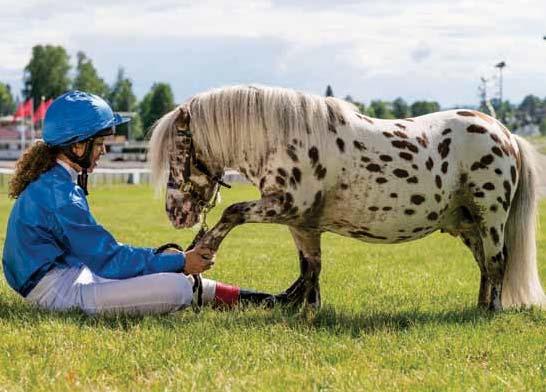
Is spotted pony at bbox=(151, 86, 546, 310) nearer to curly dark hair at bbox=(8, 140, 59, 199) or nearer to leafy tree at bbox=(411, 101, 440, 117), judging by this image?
curly dark hair at bbox=(8, 140, 59, 199)

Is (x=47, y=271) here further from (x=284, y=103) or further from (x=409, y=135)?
(x=409, y=135)

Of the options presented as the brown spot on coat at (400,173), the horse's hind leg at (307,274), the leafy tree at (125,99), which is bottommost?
the leafy tree at (125,99)

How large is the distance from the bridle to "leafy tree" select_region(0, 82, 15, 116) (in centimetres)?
17118

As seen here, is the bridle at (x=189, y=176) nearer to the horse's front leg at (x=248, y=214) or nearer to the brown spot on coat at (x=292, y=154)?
the horse's front leg at (x=248, y=214)

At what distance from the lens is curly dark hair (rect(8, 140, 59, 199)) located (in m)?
6.43

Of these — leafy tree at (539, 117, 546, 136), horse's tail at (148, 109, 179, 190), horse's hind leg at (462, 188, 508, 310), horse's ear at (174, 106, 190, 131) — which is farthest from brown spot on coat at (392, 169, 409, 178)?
leafy tree at (539, 117, 546, 136)

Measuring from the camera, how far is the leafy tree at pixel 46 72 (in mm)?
131500

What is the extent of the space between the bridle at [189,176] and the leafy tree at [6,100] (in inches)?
6739

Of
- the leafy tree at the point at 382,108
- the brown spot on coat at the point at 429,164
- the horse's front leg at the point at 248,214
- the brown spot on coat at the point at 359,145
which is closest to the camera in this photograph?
the horse's front leg at the point at 248,214

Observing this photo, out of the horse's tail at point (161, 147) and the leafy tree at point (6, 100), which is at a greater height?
the horse's tail at point (161, 147)

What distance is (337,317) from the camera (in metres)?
6.51

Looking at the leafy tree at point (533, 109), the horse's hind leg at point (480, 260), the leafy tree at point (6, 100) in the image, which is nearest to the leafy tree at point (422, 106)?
the leafy tree at point (533, 109)

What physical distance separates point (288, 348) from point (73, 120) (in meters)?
2.36

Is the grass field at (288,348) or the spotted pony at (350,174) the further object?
the spotted pony at (350,174)
